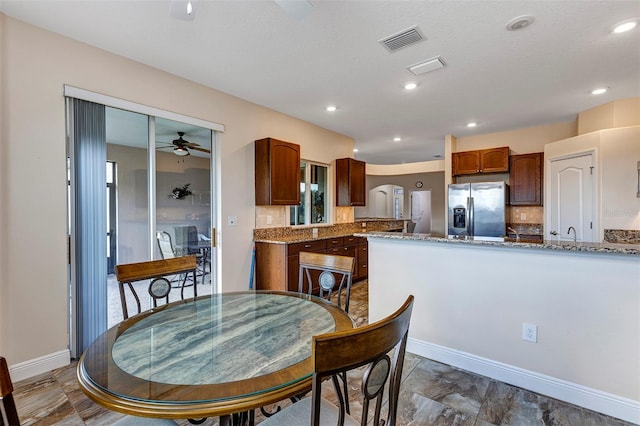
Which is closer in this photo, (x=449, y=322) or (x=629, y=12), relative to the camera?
(x=629, y=12)

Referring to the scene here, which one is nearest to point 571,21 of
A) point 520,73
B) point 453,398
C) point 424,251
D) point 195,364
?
point 520,73

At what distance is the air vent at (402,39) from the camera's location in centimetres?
235

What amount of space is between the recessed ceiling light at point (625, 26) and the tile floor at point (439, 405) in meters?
2.84

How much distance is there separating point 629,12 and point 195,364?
358 cm

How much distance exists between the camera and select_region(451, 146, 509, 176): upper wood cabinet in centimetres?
511

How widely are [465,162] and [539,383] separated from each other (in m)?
4.26

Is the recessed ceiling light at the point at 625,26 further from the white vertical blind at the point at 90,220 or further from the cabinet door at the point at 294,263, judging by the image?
the white vertical blind at the point at 90,220

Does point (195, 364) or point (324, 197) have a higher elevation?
point (324, 197)

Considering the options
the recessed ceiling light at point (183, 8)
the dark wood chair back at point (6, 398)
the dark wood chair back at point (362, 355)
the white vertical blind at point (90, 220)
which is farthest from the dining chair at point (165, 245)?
the dark wood chair back at point (362, 355)

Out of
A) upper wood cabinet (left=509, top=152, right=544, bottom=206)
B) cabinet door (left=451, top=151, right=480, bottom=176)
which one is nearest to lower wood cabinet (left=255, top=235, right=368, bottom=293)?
cabinet door (left=451, top=151, right=480, bottom=176)

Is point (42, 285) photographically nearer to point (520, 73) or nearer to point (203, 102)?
point (203, 102)

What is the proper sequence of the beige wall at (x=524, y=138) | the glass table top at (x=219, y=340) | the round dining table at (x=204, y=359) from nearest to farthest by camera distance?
the round dining table at (x=204, y=359) → the glass table top at (x=219, y=340) → the beige wall at (x=524, y=138)

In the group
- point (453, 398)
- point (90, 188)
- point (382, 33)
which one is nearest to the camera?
point (453, 398)

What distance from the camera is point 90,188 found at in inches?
101
